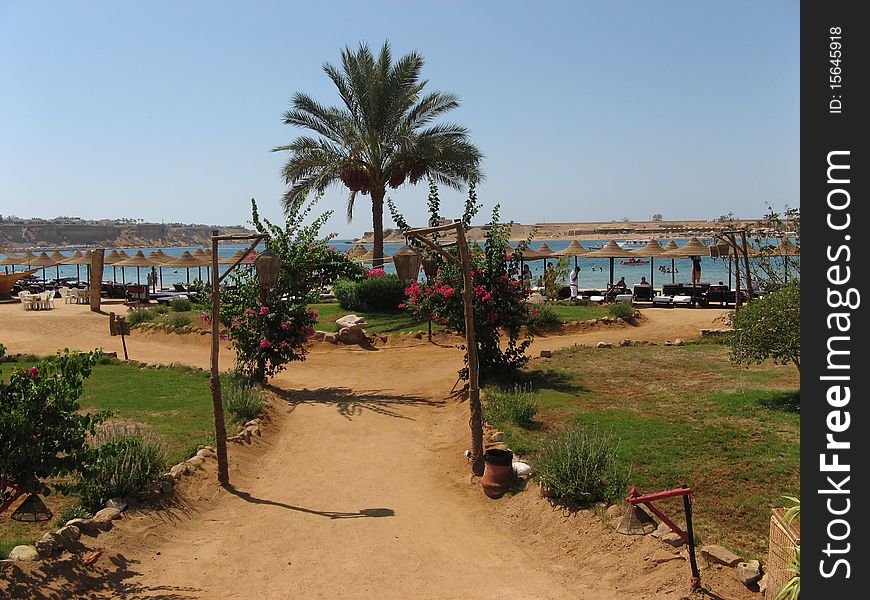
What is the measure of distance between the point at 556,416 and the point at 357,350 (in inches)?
340

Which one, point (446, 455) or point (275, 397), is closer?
point (446, 455)

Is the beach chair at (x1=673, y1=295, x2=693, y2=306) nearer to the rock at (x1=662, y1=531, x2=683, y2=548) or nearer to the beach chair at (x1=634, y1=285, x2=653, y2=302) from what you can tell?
the beach chair at (x1=634, y1=285, x2=653, y2=302)

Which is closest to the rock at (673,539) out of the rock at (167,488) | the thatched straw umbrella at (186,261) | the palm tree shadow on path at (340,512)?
the palm tree shadow on path at (340,512)

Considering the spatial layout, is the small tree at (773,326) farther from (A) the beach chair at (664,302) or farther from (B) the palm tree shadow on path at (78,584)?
(A) the beach chair at (664,302)

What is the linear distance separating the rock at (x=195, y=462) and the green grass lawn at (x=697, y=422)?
13.5 ft

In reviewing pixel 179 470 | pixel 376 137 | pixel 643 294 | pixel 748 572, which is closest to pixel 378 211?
pixel 376 137

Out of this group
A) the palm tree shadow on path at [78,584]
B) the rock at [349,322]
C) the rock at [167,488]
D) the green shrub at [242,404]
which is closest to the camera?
the palm tree shadow on path at [78,584]

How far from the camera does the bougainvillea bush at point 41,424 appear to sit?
5492 millimetres

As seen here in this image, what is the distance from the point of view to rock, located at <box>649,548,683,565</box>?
5883 millimetres

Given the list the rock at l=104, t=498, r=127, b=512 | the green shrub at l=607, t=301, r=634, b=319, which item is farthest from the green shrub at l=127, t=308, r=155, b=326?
the rock at l=104, t=498, r=127, b=512

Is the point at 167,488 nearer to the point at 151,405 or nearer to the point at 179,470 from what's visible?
the point at 179,470
